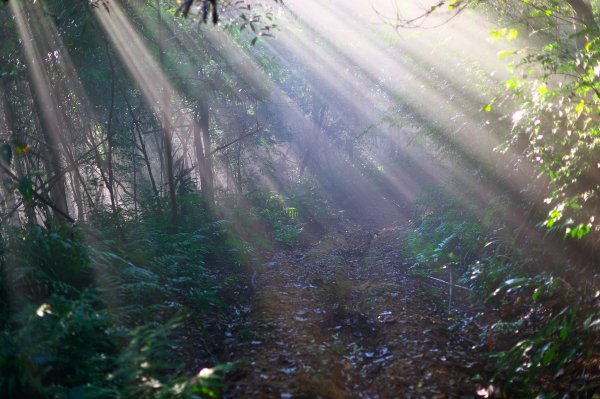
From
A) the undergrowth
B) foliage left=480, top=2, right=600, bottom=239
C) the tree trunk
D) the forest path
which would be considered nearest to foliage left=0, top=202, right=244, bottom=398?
the forest path

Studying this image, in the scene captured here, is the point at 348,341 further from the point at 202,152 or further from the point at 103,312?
the point at 202,152

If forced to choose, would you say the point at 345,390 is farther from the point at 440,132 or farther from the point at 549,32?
the point at 440,132

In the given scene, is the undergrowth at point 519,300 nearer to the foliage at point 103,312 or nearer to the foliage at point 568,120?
the foliage at point 568,120

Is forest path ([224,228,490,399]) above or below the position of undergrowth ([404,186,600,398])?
above

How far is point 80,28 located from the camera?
1129cm

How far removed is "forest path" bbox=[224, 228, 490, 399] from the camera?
565 centimetres

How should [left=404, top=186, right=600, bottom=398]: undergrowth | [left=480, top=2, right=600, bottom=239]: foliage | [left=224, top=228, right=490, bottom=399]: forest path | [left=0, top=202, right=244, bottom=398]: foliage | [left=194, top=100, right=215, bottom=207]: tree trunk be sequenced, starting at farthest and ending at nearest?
1. [left=194, top=100, right=215, bottom=207]: tree trunk
2. [left=480, top=2, right=600, bottom=239]: foliage
3. [left=224, top=228, right=490, bottom=399]: forest path
4. [left=404, top=186, right=600, bottom=398]: undergrowth
5. [left=0, top=202, right=244, bottom=398]: foliage

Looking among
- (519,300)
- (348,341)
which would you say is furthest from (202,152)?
(519,300)

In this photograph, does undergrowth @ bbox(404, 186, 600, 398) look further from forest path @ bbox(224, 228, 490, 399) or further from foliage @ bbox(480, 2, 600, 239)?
foliage @ bbox(480, 2, 600, 239)

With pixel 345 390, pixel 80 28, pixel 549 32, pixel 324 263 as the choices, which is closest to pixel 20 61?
pixel 80 28

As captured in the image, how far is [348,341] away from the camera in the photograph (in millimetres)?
7395

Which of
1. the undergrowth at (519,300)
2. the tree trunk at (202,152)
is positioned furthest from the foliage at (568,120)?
the tree trunk at (202,152)

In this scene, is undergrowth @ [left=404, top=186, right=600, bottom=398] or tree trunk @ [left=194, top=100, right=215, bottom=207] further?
tree trunk @ [left=194, top=100, right=215, bottom=207]

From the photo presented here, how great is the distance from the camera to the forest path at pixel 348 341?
18.5 ft
